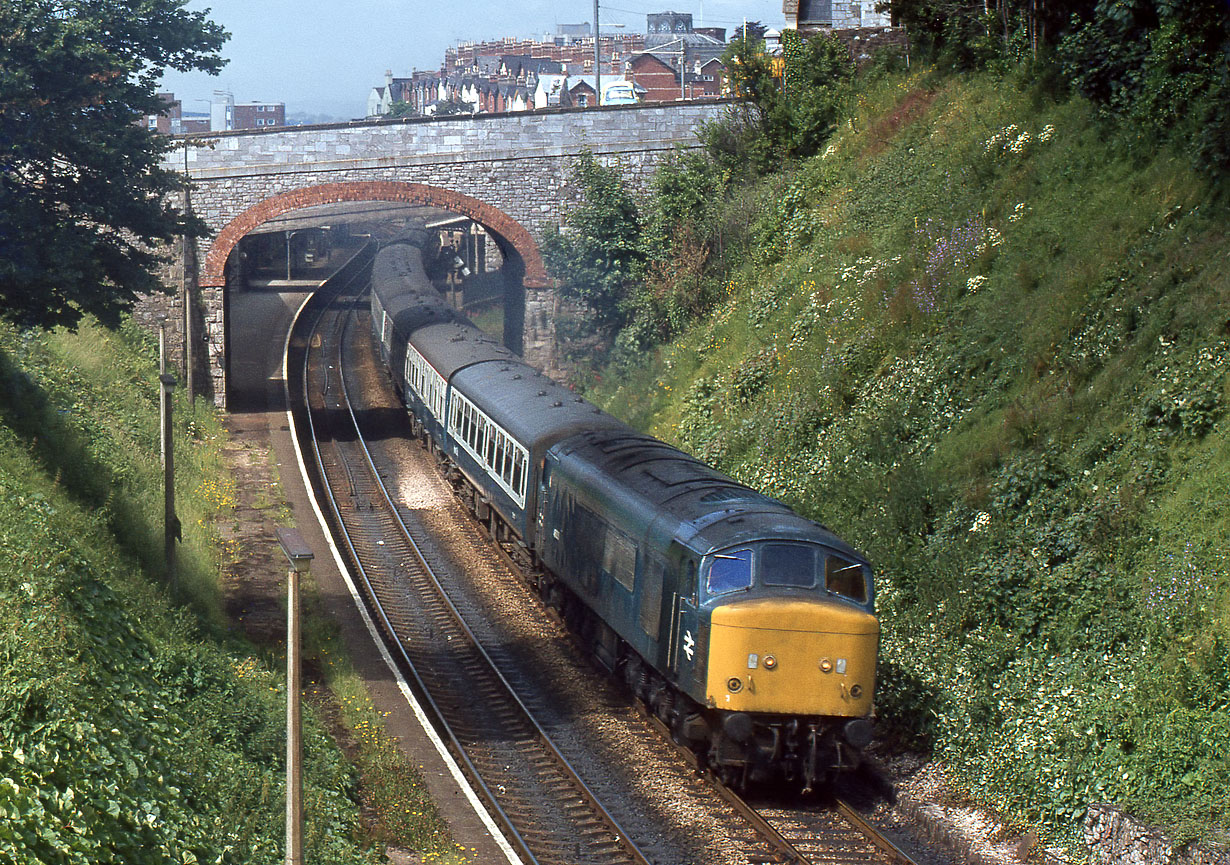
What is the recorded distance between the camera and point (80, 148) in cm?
1773

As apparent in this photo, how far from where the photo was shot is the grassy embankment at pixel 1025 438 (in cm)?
1167

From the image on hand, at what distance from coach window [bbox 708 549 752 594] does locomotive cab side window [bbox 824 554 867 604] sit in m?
0.86

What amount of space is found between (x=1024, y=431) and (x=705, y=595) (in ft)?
17.9

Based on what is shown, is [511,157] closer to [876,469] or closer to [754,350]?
[754,350]

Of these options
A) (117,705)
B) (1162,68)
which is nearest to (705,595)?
(117,705)

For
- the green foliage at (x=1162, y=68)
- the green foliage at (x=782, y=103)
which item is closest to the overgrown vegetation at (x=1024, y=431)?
the green foliage at (x=1162, y=68)

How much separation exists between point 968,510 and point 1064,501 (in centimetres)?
141

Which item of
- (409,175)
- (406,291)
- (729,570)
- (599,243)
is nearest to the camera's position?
(729,570)

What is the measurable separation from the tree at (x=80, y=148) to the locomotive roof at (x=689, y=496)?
737 centimetres

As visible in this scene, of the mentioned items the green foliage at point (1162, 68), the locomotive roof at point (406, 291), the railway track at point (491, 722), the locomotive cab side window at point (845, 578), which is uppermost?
the green foliage at point (1162, 68)

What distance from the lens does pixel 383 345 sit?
122 feet

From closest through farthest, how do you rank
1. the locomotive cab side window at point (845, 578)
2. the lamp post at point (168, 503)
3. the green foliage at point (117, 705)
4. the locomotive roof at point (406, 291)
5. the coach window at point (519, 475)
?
the green foliage at point (117, 705) → the locomotive cab side window at point (845, 578) → the lamp post at point (168, 503) → the coach window at point (519, 475) → the locomotive roof at point (406, 291)

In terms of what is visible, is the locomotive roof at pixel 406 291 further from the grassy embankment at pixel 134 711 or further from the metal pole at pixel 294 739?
the metal pole at pixel 294 739

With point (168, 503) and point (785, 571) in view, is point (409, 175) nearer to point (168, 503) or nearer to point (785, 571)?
point (168, 503)
